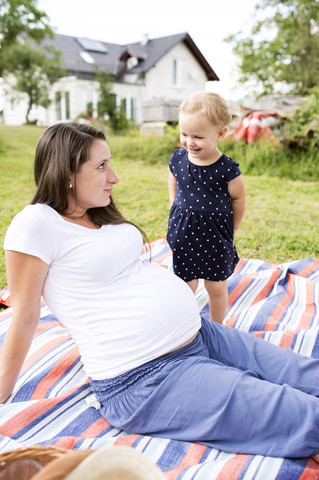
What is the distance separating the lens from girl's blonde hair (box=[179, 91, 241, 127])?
2324 mm

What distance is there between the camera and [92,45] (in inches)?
1171

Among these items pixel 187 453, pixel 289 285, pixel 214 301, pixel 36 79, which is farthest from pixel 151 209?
pixel 36 79

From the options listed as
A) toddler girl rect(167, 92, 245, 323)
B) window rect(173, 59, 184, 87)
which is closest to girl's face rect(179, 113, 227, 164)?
toddler girl rect(167, 92, 245, 323)

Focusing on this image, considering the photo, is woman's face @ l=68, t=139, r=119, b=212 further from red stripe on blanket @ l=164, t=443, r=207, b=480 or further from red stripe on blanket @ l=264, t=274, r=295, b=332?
red stripe on blanket @ l=264, t=274, r=295, b=332

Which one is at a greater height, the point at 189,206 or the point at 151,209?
the point at 189,206

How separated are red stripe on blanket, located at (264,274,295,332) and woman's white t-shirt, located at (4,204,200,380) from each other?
3.62ft

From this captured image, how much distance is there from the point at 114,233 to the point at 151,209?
387 centimetres

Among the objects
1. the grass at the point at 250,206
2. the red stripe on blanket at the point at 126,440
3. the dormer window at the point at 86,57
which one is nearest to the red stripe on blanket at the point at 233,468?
the red stripe on blanket at the point at 126,440

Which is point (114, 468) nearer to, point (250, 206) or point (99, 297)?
point (99, 297)

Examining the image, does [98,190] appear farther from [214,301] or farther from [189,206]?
[214,301]

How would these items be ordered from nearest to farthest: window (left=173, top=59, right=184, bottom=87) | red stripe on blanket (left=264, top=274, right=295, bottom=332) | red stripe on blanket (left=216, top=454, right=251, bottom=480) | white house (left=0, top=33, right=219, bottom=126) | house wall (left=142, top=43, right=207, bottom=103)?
1. red stripe on blanket (left=216, top=454, right=251, bottom=480)
2. red stripe on blanket (left=264, top=274, right=295, bottom=332)
3. white house (left=0, top=33, right=219, bottom=126)
4. house wall (left=142, top=43, right=207, bottom=103)
5. window (left=173, top=59, right=184, bottom=87)

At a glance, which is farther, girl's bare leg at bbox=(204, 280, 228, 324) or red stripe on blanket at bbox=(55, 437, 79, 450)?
girl's bare leg at bbox=(204, 280, 228, 324)

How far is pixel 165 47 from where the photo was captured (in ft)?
92.7

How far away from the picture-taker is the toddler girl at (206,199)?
2363 mm
